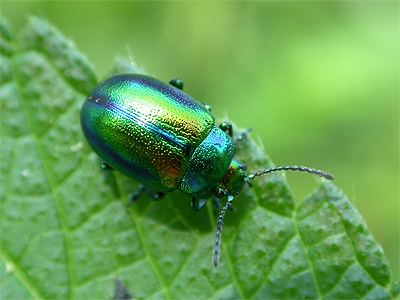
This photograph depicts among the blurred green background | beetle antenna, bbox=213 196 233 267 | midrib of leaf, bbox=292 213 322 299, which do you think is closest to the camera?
midrib of leaf, bbox=292 213 322 299

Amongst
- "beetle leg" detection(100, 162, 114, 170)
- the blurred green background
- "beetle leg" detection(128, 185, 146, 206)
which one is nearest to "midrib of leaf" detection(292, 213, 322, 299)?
"beetle leg" detection(128, 185, 146, 206)

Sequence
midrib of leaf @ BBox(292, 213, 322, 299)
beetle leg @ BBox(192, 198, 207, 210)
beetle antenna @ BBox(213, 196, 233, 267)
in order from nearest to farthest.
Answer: midrib of leaf @ BBox(292, 213, 322, 299), beetle antenna @ BBox(213, 196, 233, 267), beetle leg @ BBox(192, 198, 207, 210)

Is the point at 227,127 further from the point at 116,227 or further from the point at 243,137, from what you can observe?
the point at 116,227

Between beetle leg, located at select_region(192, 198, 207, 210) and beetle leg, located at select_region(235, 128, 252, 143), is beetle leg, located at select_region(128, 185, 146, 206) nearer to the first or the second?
beetle leg, located at select_region(192, 198, 207, 210)

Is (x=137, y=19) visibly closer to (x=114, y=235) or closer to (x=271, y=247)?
(x=114, y=235)

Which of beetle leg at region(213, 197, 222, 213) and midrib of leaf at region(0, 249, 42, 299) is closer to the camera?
midrib of leaf at region(0, 249, 42, 299)

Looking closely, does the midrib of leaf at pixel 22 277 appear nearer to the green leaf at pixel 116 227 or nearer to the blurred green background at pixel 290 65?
the green leaf at pixel 116 227

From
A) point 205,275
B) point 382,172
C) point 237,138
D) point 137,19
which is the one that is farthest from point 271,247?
point 137,19

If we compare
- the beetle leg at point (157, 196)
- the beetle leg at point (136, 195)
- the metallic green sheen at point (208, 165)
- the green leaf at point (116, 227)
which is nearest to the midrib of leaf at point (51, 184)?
the green leaf at point (116, 227)
